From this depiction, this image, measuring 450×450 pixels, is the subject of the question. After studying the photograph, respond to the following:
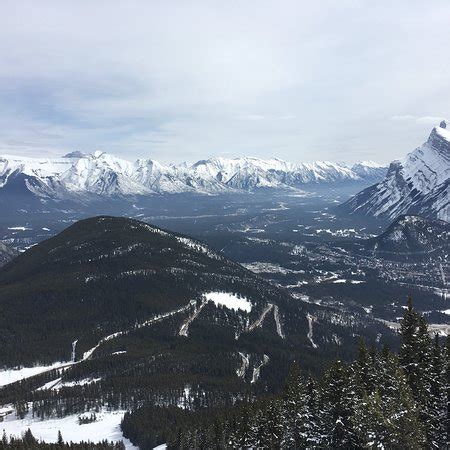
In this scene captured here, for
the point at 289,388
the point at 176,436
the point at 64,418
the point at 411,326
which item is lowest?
the point at 64,418

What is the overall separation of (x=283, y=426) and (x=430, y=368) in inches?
1383

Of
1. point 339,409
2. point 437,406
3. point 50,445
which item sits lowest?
point 50,445

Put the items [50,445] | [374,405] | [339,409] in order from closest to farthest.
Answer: [374,405]
[339,409]
[50,445]

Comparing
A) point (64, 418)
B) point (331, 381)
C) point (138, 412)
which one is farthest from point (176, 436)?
point (331, 381)

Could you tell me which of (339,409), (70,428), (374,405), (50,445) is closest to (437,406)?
(374,405)

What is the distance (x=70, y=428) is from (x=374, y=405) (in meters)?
157

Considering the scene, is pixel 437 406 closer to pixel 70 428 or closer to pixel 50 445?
pixel 50 445

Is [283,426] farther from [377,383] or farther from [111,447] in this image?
[111,447]

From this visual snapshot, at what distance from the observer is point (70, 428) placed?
618 ft

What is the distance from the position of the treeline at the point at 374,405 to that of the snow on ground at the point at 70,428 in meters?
97.5

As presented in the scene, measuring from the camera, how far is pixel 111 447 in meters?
163

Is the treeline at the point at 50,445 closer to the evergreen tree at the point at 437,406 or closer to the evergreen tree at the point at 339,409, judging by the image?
the evergreen tree at the point at 339,409

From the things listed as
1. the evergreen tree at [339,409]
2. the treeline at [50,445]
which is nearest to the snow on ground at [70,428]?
the treeline at [50,445]

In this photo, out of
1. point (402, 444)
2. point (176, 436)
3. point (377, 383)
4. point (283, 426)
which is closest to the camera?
point (402, 444)
